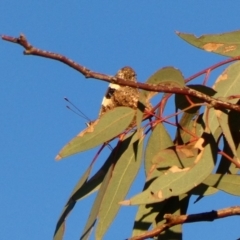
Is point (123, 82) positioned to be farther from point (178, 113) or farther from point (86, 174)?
point (86, 174)

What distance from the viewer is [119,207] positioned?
1.49 metres

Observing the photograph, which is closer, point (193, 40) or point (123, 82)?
point (123, 82)

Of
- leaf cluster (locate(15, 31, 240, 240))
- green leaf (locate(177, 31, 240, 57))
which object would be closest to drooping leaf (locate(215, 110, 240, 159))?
leaf cluster (locate(15, 31, 240, 240))

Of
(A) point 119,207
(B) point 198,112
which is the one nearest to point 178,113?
(B) point 198,112

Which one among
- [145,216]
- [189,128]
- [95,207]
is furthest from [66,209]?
[189,128]

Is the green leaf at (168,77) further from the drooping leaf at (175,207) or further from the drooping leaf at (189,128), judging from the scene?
the drooping leaf at (175,207)

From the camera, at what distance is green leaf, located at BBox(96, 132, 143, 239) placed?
4.85ft

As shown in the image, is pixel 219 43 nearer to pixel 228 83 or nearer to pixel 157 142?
pixel 228 83

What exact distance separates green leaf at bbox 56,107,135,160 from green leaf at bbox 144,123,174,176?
0.23ft

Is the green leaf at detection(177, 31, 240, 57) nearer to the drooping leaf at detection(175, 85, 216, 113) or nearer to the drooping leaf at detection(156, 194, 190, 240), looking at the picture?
the drooping leaf at detection(175, 85, 216, 113)

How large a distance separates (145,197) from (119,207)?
0.21m

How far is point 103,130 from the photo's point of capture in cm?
150

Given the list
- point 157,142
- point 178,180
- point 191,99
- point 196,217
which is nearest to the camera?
point 196,217

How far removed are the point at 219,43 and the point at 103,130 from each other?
0.31 m
